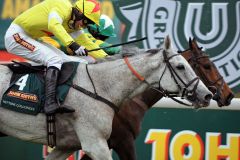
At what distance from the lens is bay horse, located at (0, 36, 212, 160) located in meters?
6.11

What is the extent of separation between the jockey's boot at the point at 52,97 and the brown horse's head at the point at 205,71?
1.73 m

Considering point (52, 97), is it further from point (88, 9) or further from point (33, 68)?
point (88, 9)

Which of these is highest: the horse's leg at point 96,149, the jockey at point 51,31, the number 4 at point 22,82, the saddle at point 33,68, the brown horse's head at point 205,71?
the jockey at point 51,31

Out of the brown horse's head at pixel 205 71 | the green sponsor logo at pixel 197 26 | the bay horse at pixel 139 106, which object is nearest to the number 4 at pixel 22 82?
the bay horse at pixel 139 106

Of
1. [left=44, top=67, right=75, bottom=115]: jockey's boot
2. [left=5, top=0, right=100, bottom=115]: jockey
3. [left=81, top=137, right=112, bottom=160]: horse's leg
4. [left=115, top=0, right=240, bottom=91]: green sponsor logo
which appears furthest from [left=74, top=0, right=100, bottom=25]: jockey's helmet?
[left=115, top=0, right=240, bottom=91]: green sponsor logo

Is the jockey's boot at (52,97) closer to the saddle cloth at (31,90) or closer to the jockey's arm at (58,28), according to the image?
the saddle cloth at (31,90)

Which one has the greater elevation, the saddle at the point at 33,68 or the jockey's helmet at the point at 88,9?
the jockey's helmet at the point at 88,9

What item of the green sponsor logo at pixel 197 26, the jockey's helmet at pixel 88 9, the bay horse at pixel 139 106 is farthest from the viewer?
the green sponsor logo at pixel 197 26

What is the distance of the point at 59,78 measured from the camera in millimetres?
6297

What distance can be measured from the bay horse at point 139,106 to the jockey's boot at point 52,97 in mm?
848

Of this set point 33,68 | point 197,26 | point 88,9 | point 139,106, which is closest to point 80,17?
point 88,9

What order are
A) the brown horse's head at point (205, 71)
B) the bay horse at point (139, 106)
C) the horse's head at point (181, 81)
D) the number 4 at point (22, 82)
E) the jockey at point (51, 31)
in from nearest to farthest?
the horse's head at point (181, 81) < the jockey at point (51, 31) < the number 4 at point (22, 82) < the bay horse at point (139, 106) < the brown horse's head at point (205, 71)

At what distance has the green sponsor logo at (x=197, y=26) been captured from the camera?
844 centimetres

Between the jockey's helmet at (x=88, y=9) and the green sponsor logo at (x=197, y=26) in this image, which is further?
the green sponsor logo at (x=197, y=26)
